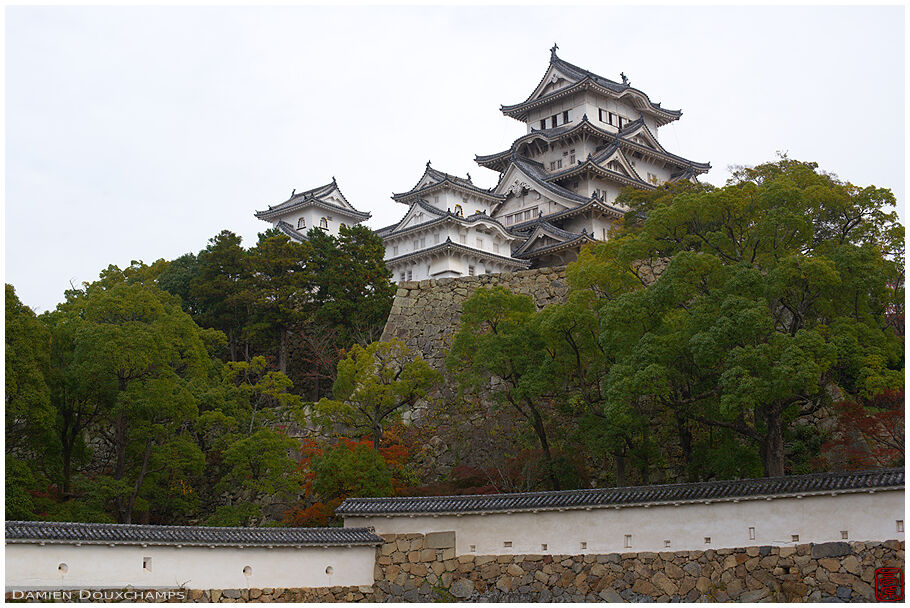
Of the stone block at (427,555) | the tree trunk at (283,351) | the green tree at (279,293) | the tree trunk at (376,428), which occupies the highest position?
the green tree at (279,293)

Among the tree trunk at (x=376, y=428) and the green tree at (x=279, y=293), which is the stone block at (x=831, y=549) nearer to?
the tree trunk at (x=376, y=428)

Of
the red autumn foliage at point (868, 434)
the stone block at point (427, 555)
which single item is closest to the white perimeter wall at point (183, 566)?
the stone block at point (427, 555)

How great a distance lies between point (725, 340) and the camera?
15.4 meters

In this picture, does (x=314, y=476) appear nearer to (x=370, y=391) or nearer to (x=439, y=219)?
(x=370, y=391)

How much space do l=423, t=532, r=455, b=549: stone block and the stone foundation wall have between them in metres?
8.66

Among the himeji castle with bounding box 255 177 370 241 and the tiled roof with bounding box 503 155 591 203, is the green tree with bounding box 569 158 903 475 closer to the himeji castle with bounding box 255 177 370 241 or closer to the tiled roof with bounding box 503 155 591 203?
the tiled roof with bounding box 503 155 591 203

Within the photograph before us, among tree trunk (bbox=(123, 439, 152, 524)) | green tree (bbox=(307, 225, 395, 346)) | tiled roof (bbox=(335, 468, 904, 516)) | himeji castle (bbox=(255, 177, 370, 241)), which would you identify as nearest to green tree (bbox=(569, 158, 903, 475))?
tiled roof (bbox=(335, 468, 904, 516))

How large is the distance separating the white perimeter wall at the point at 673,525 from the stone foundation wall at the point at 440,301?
8.77 metres

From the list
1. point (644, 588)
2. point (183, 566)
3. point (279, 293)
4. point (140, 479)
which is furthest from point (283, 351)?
point (644, 588)

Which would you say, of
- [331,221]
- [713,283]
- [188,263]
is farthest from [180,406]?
[331,221]

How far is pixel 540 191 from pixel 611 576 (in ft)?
75.3

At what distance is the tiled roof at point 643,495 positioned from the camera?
13.8 m

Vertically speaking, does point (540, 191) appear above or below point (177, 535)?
above

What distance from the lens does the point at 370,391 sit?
2077 cm
